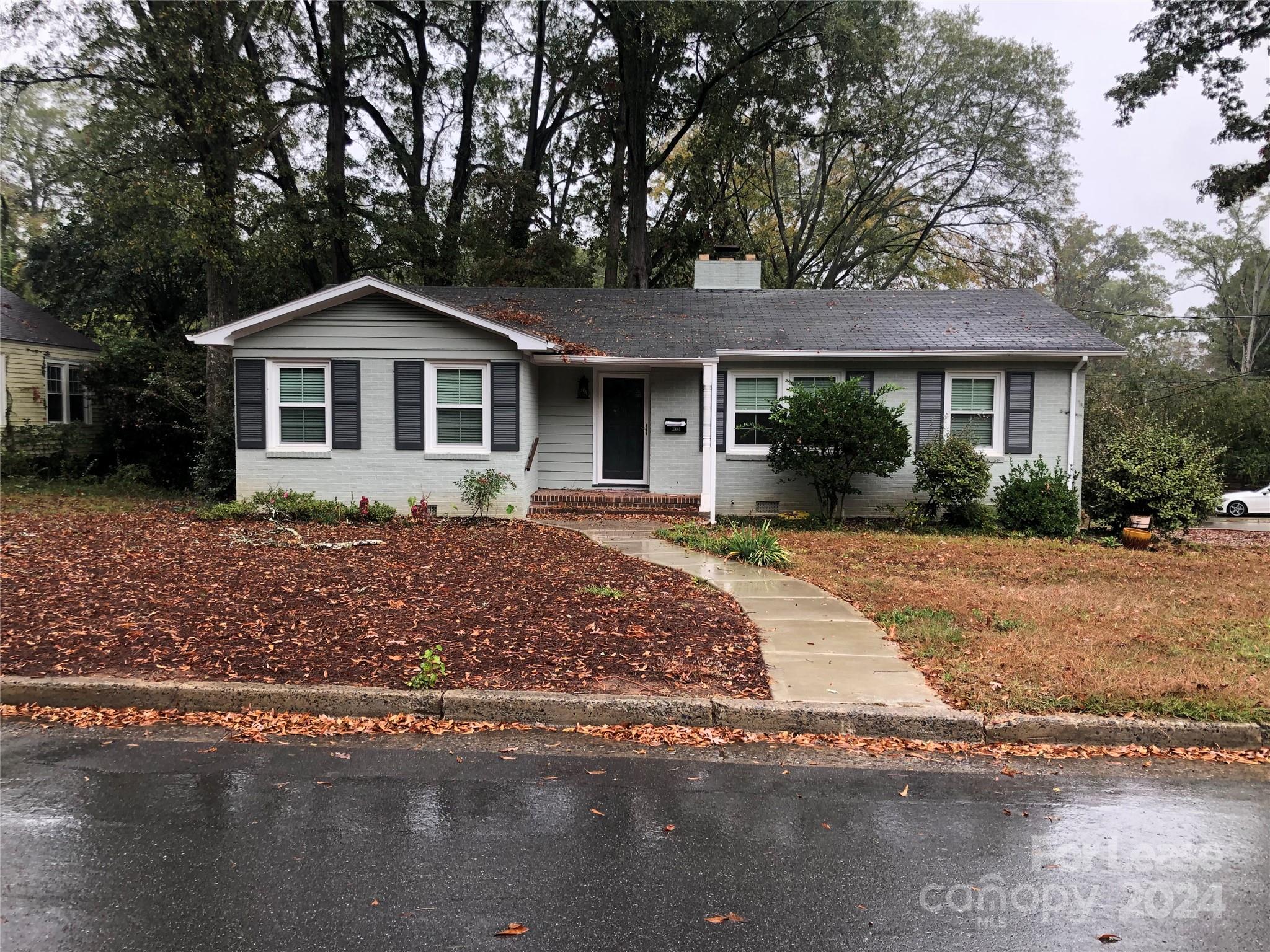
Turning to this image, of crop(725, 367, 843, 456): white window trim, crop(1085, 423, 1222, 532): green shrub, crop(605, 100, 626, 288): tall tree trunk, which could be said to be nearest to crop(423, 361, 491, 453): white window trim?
crop(725, 367, 843, 456): white window trim

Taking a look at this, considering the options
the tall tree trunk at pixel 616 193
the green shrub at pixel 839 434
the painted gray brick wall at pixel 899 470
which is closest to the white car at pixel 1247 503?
the painted gray brick wall at pixel 899 470

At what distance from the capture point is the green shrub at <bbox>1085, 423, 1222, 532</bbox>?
1224 centimetres

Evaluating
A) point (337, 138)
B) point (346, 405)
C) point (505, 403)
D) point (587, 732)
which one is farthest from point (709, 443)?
point (337, 138)

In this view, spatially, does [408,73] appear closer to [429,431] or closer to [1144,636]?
[429,431]

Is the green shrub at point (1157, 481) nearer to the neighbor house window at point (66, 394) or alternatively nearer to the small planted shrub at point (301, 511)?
the small planted shrub at point (301, 511)

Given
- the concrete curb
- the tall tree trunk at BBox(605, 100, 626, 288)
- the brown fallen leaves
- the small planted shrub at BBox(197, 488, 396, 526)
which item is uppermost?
the tall tree trunk at BBox(605, 100, 626, 288)

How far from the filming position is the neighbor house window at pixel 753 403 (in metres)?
14.3

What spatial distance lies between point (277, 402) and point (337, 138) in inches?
473

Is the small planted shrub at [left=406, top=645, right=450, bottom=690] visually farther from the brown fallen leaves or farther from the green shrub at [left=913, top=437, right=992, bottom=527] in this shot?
the green shrub at [left=913, top=437, right=992, bottom=527]

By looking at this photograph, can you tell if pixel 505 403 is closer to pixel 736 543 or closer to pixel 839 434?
pixel 736 543

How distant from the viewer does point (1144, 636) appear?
20.9 feet

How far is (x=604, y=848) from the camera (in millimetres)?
3297

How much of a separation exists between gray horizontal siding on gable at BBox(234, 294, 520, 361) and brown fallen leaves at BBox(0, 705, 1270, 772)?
862cm

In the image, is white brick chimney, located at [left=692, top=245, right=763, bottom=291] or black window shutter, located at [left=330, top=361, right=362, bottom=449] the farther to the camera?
white brick chimney, located at [left=692, top=245, right=763, bottom=291]
